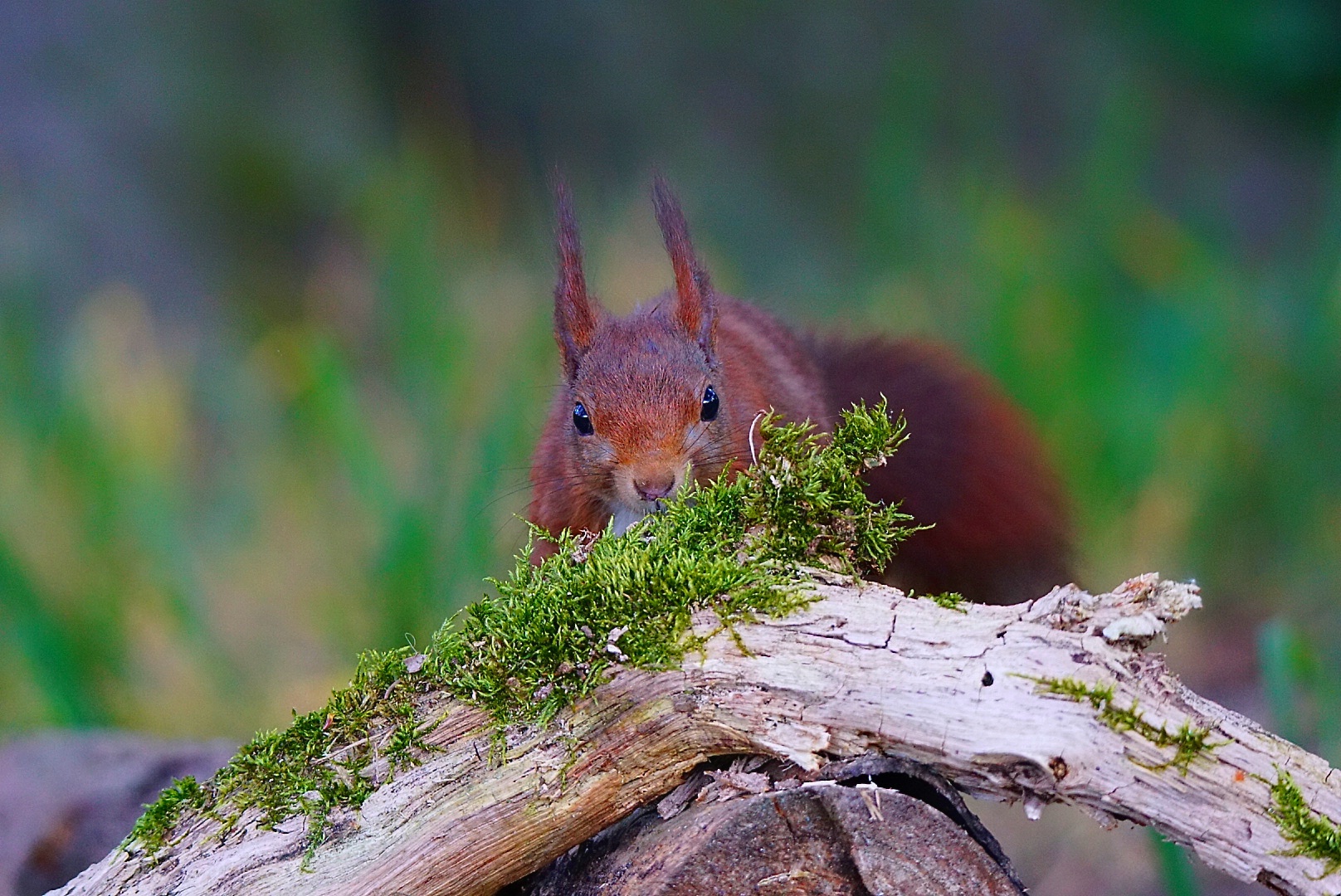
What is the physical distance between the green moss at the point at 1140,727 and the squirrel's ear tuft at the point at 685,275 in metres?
→ 1.02

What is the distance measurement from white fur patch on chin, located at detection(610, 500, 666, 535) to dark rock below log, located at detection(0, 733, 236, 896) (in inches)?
30.7

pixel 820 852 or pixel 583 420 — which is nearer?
pixel 820 852

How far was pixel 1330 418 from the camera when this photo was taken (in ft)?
11.2

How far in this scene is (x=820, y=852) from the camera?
1.23 meters

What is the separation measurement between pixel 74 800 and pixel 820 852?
4.89ft

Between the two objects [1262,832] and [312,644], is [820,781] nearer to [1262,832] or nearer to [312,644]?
[1262,832]

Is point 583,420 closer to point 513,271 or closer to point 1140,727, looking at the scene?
point 1140,727

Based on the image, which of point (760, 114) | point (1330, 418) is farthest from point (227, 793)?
point (760, 114)

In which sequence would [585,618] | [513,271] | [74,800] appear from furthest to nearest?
[513,271] < [74,800] < [585,618]

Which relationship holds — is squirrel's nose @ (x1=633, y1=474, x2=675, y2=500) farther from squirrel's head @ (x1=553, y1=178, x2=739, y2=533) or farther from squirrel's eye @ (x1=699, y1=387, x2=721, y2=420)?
squirrel's eye @ (x1=699, y1=387, x2=721, y2=420)

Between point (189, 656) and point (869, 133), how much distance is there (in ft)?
11.8

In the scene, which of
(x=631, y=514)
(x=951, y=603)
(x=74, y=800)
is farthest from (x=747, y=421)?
(x=74, y=800)

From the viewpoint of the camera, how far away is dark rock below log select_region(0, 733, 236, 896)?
2062 millimetres

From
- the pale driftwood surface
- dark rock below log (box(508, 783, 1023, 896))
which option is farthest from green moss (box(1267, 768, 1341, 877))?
dark rock below log (box(508, 783, 1023, 896))
